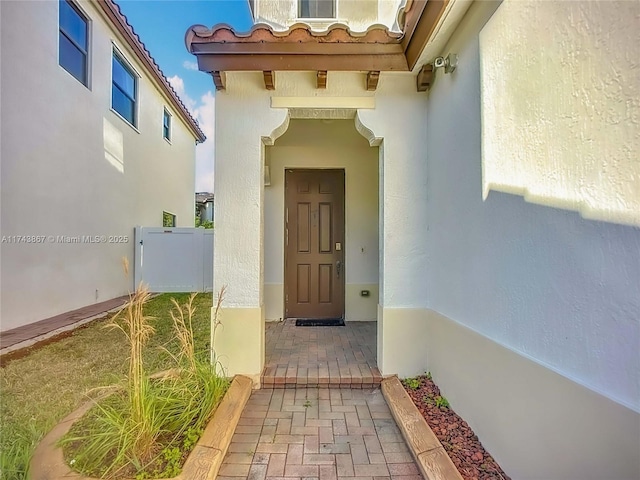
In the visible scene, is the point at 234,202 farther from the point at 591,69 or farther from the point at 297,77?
the point at 591,69

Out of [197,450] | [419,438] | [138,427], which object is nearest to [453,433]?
[419,438]

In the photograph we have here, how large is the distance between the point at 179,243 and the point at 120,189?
2.12 m

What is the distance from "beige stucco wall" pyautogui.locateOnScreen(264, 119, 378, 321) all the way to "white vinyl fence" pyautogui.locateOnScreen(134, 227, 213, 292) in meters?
4.75

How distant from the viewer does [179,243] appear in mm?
9508

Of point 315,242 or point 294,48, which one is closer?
point 294,48

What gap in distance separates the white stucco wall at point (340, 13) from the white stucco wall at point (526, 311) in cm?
280

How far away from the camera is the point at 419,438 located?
7.73 ft

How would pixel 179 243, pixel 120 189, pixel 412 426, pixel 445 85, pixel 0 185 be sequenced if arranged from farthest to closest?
pixel 179 243, pixel 120 189, pixel 0 185, pixel 445 85, pixel 412 426

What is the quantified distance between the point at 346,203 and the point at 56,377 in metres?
4.48

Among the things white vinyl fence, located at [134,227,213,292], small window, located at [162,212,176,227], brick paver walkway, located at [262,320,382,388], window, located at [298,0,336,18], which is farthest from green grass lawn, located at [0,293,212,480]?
small window, located at [162,212,176,227]

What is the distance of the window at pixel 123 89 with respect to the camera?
8.11 m

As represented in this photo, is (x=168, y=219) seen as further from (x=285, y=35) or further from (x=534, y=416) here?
(x=534, y=416)

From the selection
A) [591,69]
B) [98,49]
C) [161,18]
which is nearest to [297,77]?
[591,69]

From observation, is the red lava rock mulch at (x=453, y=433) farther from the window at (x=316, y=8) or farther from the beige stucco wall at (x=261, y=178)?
the window at (x=316, y=8)
